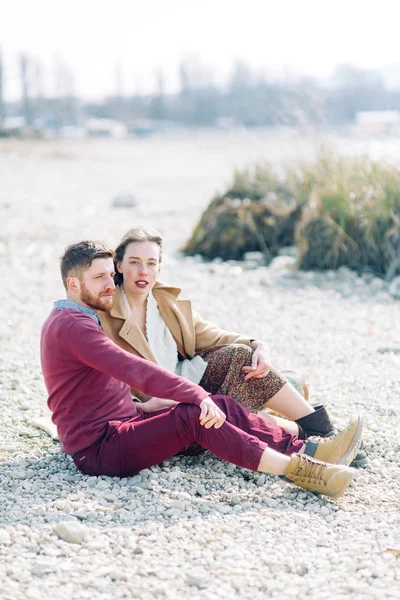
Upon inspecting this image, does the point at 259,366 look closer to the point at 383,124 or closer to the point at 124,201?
the point at 383,124

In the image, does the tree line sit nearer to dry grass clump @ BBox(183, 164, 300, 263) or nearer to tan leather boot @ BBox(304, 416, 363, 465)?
dry grass clump @ BBox(183, 164, 300, 263)

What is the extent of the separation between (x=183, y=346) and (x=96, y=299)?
2.22 feet

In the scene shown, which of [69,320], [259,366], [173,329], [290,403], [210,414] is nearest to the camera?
[210,414]

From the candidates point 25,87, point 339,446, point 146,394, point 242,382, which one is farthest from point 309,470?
point 25,87

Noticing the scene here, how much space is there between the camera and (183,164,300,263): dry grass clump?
9.57m

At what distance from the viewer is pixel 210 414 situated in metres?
3.20

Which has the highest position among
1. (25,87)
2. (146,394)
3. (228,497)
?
(25,87)

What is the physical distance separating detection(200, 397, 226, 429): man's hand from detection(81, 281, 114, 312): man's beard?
0.62m

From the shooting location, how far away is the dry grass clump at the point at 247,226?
9570mm

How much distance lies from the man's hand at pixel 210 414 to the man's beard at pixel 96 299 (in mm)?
624

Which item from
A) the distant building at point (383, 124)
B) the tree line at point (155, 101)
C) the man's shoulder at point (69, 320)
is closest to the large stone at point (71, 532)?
the man's shoulder at point (69, 320)

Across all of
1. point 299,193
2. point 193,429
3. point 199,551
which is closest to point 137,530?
point 199,551

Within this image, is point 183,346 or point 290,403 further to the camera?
point 183,346

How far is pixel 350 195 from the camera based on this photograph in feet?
27.8
